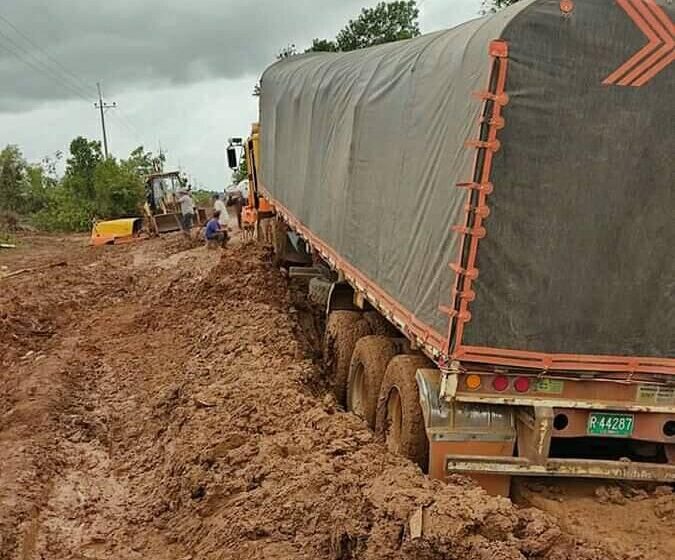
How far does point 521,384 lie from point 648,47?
2106mm

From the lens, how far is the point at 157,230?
28.5 m

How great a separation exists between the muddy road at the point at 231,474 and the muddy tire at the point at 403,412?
17cm

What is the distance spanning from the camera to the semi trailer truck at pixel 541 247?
14.2 ft

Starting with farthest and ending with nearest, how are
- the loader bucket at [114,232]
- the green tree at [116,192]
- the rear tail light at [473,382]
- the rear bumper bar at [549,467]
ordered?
1. the green tree at [116,192]
2. the loader bucket at [114,232]
3. the rear bumper bar at [549,467]
4. the rear tail light at [473,382]

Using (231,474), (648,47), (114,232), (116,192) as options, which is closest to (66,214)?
(116,192)

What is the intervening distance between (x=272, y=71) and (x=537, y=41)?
11118mm

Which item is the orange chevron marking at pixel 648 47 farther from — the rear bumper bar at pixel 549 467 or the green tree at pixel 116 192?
the green tree at pixel 116 192

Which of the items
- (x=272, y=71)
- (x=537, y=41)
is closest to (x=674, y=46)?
(x=537, y=41)

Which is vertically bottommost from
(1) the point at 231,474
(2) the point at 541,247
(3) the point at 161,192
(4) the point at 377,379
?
(1) the point at 231,474

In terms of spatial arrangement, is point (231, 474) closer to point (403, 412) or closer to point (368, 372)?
point (403, 412)

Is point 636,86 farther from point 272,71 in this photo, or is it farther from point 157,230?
point 157,230

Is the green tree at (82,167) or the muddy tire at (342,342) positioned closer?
the muddy tire at (342,342)

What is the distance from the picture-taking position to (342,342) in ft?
Result: 25.4

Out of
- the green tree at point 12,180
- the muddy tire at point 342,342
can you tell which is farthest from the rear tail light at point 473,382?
the green tree at point 12,180
